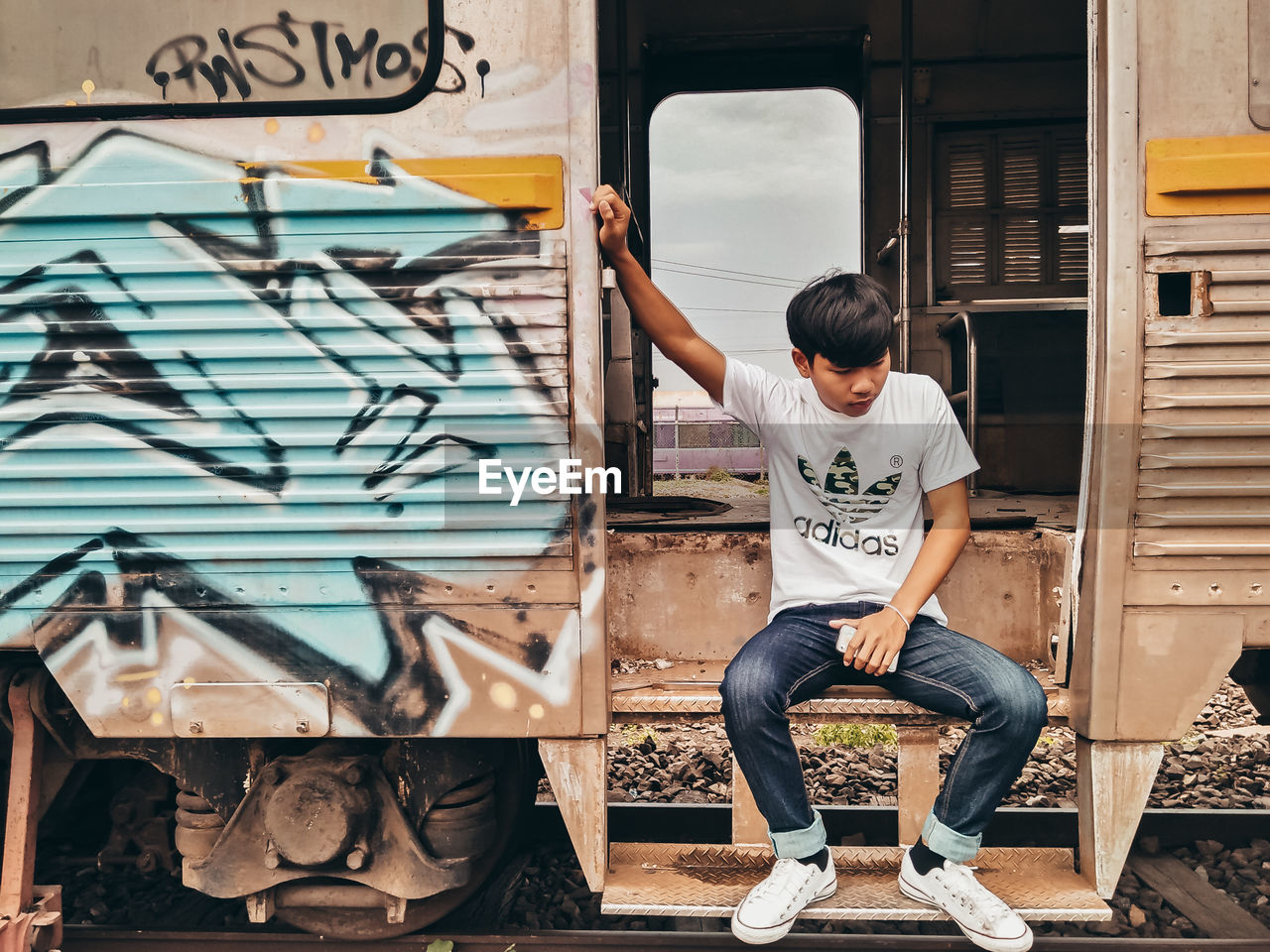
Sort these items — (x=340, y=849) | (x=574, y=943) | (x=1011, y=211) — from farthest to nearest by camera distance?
(x=1011, y=211)
(x=574, y=943)
(x=340, y=849)

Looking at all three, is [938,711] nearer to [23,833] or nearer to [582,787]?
[582,787]

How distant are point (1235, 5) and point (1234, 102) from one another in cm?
23

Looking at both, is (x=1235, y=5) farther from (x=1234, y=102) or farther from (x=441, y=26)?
(x=441, y=26)

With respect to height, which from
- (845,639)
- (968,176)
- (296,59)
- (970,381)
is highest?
(968,176)

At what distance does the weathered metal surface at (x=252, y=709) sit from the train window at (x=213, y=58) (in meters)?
1.42

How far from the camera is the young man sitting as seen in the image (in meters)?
2.22

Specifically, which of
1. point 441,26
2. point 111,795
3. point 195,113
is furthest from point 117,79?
point 111,795

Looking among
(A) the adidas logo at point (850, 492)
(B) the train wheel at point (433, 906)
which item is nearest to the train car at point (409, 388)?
(B) the train wheel at point (433, 906)

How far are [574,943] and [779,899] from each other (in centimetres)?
80

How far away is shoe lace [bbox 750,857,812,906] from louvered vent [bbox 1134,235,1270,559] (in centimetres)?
116

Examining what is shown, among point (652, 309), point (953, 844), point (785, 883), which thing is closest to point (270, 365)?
point (652, 309)

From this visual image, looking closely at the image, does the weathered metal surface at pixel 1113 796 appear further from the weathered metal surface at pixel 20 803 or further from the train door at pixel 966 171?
the weathered metal surface at pixel 20 803

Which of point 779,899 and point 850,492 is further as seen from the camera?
point 850,492

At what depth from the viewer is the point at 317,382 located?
2.22 meters
